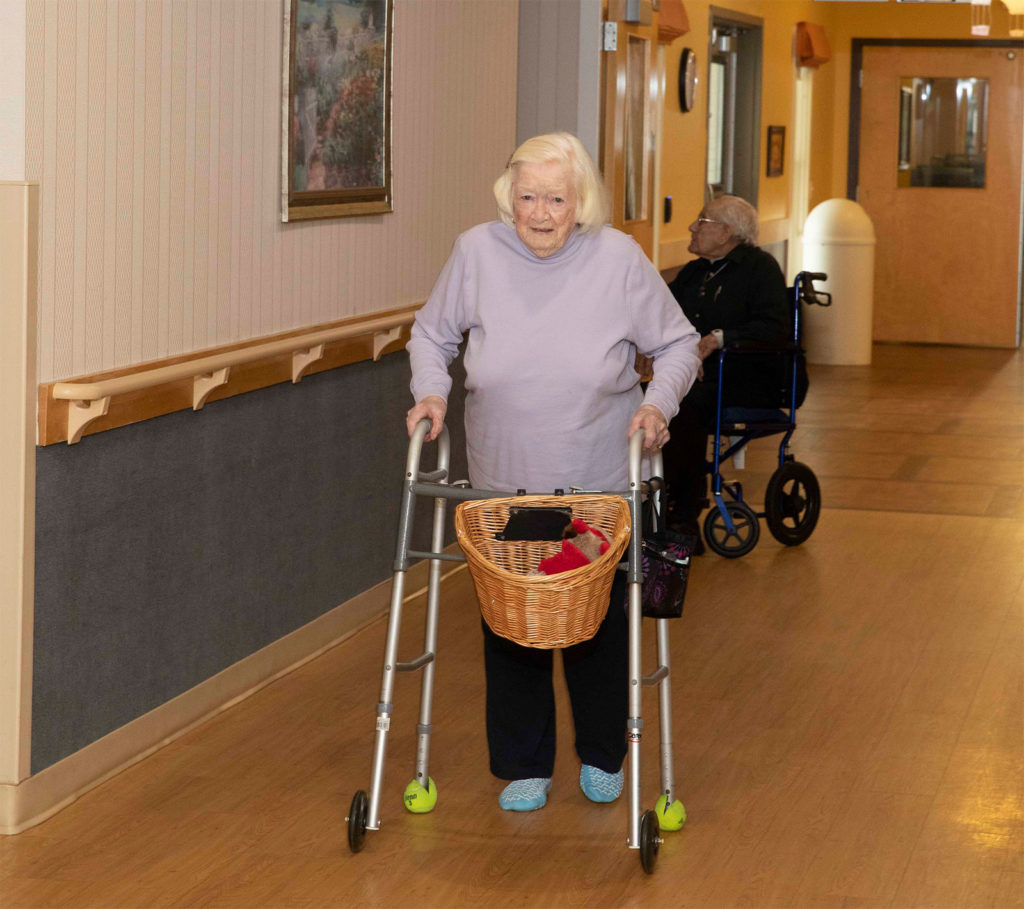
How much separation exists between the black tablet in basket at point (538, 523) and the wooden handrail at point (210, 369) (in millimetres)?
899

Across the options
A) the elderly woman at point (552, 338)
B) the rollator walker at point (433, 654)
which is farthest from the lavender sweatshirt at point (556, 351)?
the rollator walker at point (433, 654)

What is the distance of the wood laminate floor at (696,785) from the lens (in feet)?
10.1

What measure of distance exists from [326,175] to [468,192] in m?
1.24

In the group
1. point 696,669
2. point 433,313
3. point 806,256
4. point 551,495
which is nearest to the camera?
point 551,495

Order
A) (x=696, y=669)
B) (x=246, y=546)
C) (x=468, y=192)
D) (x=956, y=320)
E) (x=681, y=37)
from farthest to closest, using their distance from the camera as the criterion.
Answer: (x=956, y=320)
(x=681, y=37)
(x=468, y=192)
(x=696, y=669)
(x=246, y=546)

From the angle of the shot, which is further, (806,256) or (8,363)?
Result: (806,256)

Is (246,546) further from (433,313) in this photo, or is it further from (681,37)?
(681,37)

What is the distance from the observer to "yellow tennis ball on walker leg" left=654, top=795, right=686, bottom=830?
333 centimetres

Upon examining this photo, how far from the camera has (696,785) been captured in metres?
3.63

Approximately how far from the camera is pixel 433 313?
10.8 feet

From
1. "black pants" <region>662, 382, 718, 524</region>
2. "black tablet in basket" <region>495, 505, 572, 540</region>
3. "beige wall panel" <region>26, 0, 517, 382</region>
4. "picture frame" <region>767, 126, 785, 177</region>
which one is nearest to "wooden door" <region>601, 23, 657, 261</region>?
"black pants" <region>662, 382, 718, 524</region>

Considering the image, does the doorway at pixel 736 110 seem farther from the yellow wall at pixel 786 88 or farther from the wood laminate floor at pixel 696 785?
the wood laminate floor at pixel 696 785

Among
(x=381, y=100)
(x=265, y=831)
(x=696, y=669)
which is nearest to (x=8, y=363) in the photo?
(x=265, y=831)

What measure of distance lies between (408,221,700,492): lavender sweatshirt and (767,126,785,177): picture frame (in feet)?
26.4
